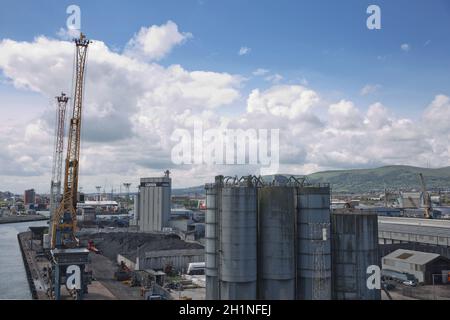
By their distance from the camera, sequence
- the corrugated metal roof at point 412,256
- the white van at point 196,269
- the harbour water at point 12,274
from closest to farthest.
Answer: the corrugated metal roof at point 412,256
the harbour water at point 12,274
the white van at point 196,269

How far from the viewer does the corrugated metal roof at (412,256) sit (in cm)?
4789

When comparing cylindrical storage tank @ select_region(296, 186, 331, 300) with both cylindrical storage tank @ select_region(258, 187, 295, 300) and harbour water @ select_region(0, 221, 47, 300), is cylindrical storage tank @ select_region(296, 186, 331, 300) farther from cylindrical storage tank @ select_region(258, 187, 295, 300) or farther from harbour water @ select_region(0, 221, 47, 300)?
harbour water @ select_region(0, 221, 47, 300)

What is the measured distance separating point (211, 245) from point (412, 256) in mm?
36906

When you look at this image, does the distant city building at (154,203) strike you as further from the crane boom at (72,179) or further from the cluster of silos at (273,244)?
the cluster of silos at (273,244)

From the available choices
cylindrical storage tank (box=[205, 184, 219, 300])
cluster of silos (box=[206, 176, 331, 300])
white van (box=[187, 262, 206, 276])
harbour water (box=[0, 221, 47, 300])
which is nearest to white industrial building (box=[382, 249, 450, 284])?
white van (box=[187, 262, 206, 276])

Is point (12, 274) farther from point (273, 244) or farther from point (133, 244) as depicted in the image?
point (273, 244)

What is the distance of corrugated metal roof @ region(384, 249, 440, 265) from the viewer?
4789 centimetres

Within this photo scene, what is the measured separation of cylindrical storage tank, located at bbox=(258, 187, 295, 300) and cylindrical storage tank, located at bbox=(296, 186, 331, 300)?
55 centimetres

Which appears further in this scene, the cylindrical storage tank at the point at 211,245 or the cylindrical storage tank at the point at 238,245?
the cylindrical storage tank at the point at 211,245

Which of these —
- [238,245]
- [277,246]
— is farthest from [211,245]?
[277,246]

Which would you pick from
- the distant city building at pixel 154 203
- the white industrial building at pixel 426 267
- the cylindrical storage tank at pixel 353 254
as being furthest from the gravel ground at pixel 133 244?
the cylindrical storage tank at pixel 353 254
